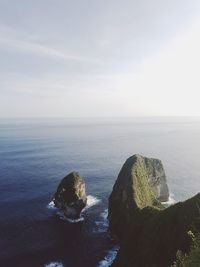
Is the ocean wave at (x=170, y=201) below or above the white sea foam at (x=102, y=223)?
below

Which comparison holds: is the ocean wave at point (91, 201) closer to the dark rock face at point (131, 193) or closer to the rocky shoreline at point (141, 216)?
the rocky shoreline at point (141, 216)

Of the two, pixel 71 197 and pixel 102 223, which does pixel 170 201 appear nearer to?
pixel 102 223

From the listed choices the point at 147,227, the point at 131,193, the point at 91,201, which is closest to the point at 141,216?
the point at 147,227

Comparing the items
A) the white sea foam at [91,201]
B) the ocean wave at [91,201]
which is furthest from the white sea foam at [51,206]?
the white sea foam at [91,201]

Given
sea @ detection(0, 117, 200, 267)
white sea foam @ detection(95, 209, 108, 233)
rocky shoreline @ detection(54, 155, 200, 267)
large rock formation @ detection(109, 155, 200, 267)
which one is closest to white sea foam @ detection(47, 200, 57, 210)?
sea @ detection(0, 117, 200, 267)

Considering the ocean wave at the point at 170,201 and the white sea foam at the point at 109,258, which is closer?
the white sea foam at the point at 109,258

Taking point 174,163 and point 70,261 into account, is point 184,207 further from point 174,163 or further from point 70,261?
point 174,163
